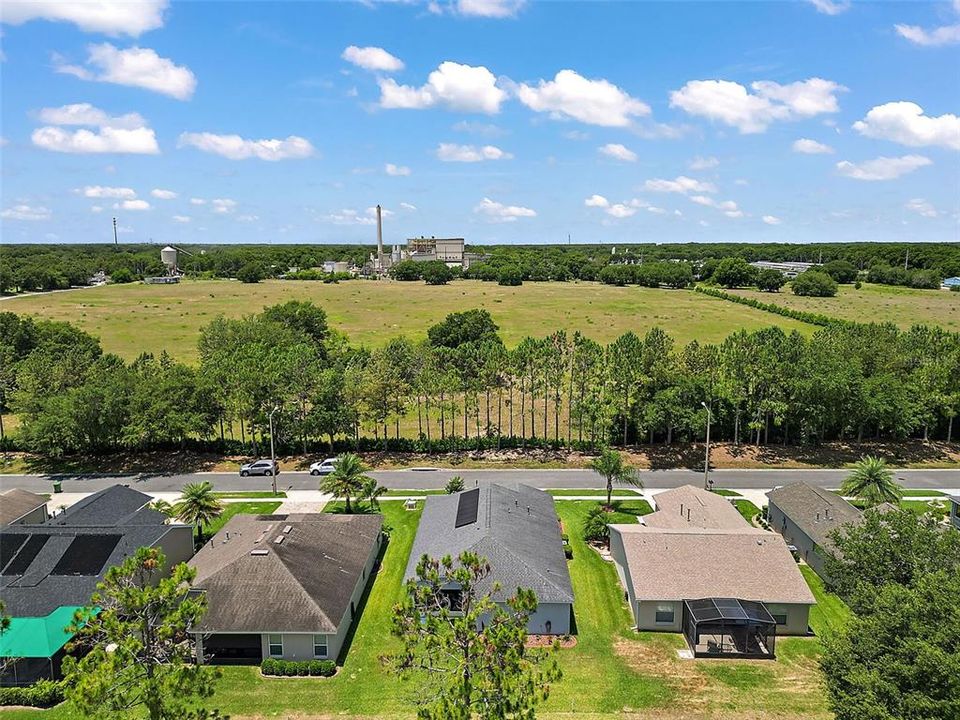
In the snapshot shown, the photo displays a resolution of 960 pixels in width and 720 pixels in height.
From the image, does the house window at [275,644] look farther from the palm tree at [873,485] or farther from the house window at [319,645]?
the palm tree at [873,485]

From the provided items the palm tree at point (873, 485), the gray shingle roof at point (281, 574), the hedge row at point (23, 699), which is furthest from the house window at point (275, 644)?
the palm tree at point (873, 485)

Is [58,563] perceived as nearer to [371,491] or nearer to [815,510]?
[371,491]

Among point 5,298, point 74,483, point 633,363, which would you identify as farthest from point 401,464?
point 5,298

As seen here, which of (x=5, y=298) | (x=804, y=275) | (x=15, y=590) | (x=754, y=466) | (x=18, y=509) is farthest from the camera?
(x=804, y=275)

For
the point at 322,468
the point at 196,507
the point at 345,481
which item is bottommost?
the point at 322,468

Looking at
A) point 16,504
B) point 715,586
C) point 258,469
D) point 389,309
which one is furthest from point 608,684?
point 389,309

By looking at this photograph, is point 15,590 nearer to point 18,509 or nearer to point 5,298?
point 18,509

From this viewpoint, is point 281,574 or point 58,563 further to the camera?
point 58,563
